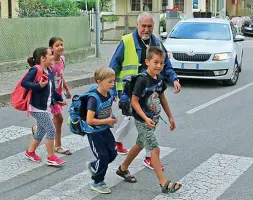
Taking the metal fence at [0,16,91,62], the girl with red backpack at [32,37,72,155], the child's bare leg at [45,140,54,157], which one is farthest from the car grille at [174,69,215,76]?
the child's bare leg at [45,140,54,157]

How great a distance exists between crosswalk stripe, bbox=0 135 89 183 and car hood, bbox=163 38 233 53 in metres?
5.57

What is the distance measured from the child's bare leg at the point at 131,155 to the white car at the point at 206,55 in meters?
6.72

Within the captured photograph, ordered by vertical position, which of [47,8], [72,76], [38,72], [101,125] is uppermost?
[47,8]

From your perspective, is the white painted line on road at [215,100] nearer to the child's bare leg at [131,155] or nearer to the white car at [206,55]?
the white car at [206,55]

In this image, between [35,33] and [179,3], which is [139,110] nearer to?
[35,33]

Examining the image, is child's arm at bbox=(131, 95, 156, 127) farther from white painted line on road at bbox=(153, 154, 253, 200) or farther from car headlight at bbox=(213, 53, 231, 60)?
car headlight at bbox=(213, 53, 231, 60)

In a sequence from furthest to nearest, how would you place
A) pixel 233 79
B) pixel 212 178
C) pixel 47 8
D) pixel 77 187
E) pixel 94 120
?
pixel 47 8
pixel 233 79
pixel 212 178
pixel 77 187
pixel 94 120

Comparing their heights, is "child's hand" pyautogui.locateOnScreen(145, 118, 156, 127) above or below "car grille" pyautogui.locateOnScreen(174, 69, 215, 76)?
above

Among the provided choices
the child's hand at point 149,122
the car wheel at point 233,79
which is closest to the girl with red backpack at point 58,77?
the child's hand at point 149,122

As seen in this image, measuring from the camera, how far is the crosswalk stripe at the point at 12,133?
23.5 feet

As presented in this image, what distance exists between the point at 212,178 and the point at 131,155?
3.19 feet

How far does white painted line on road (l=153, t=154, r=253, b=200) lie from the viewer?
4.93 meters

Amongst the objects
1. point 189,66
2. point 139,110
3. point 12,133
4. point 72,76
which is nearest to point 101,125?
point 139,110

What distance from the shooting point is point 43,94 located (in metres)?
5.72
